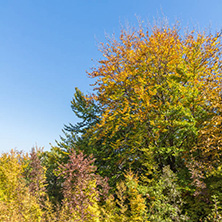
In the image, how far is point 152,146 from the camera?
894 centimetres

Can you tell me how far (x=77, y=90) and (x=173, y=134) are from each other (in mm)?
10932

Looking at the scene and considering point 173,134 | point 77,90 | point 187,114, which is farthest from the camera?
point 77,90

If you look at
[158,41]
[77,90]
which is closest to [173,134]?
[158,41]

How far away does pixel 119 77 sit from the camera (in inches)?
363

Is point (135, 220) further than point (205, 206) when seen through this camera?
No

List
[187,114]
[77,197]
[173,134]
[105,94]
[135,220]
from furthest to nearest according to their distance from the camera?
1. [105,94]
2. [173,134]
3. [187,114]
4. [135,220]
5. [77,197]

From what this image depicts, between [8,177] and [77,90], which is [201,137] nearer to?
[8,177]

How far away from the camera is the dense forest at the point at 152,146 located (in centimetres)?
608

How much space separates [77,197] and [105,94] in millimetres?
5991

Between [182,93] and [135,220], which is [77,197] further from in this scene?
[182,93]

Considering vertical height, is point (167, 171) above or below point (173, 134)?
below

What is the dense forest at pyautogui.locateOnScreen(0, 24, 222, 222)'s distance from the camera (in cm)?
608

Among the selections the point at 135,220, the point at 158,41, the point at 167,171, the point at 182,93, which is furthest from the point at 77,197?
the point at 158,41

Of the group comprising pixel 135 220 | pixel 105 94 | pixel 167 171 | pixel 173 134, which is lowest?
pixel 135 220
